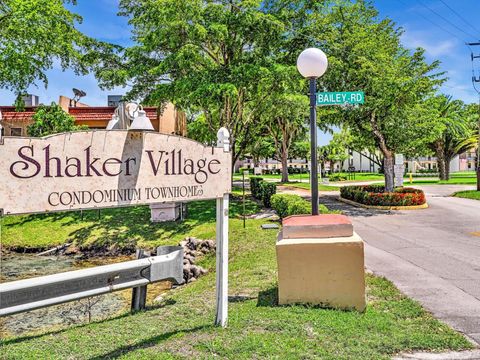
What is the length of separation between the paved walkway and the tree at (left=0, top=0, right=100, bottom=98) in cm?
1378

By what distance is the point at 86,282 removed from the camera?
447 cm

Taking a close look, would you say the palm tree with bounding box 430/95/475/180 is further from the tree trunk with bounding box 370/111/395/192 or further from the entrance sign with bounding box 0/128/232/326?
the entrance sign with bounding box 0/128/232/326

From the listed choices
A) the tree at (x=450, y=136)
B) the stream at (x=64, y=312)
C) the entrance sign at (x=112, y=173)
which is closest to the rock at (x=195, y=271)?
the stream at (x=64, y=312)

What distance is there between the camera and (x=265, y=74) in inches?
552

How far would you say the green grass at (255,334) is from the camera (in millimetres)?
3621

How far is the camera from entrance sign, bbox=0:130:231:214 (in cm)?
313

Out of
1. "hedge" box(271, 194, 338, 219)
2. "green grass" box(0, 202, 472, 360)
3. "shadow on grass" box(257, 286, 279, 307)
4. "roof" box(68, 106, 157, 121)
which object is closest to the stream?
"green grass" box(0, 202, 472, 360)

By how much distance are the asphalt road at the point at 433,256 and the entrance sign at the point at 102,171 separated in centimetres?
328

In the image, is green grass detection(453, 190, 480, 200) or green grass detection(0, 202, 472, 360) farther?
green grass detection(453, 190, 480, 200)

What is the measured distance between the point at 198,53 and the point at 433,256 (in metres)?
10.7

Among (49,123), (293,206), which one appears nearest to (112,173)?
(293,206)

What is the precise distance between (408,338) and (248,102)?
16935mm

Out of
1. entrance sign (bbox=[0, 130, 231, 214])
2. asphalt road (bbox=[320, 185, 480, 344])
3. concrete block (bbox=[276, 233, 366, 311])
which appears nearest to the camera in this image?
entrance sign (bbox=[0, 130, 231, 214])

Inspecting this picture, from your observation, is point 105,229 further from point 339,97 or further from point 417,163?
point 417,163
